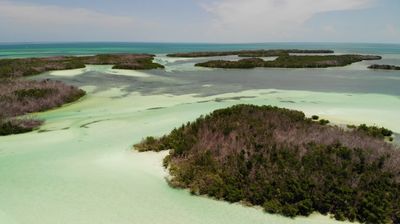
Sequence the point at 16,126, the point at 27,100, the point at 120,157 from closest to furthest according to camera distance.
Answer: the point at 120,157, the point at 16,126, the point at 27,100

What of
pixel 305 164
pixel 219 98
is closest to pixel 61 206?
pixel 305 164

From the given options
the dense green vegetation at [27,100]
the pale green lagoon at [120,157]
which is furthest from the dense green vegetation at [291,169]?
the dense green vegetation at [27,100]

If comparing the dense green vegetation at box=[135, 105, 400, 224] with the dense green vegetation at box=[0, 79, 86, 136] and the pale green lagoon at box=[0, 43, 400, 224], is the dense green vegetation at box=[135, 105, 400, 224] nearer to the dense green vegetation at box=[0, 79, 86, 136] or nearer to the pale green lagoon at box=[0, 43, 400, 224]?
the pale green lagoon at box=[0, 43, 400, 224]

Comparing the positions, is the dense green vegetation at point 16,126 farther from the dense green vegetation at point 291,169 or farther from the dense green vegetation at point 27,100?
the dense green vegetation at point 291,169

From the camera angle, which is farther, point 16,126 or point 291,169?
point 16,126

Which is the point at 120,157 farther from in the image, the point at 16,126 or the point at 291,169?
the point at 16,126

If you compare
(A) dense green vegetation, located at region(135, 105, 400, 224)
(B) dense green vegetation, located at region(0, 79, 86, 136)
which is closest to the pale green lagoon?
(A) dense green vegetation, located at region(135, 105, 400, 224)

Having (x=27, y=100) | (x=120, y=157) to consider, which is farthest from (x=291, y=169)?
(x=27, y=100)
